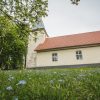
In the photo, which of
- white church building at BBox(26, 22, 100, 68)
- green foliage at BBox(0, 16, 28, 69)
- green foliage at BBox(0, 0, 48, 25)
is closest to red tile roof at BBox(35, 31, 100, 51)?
white church building at BBox(26, 22, 100, 68)

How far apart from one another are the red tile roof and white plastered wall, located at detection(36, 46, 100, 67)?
102 centimetres

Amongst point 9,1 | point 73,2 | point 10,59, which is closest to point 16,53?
point 10,59

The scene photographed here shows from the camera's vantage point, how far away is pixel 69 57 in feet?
103

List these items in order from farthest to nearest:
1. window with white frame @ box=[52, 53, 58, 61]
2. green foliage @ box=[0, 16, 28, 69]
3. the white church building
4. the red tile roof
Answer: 1. window with white frame @ box=[52, 53, 58, 61]
2. green foliage @ box=[0, 16, 28, 69]
3. the red tile roof
4. the white church building

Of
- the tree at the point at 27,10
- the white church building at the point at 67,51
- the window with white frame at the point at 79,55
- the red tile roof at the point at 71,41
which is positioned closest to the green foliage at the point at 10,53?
the white church building at the point at 67,51

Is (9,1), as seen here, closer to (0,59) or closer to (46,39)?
(0,59)

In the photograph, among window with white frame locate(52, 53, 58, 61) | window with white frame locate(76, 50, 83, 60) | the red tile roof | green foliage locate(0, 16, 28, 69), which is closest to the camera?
window with white frame locate(76, 50, 83, 60)

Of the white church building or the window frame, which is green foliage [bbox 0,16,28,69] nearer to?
the white church building

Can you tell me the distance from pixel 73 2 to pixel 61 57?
70.7 ft

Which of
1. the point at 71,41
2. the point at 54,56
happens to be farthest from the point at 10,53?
the point at 71,41

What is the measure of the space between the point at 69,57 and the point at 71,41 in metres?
3.84

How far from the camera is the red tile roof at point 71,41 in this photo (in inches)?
1247

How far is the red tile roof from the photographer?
104 feet

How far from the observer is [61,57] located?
31.9m
